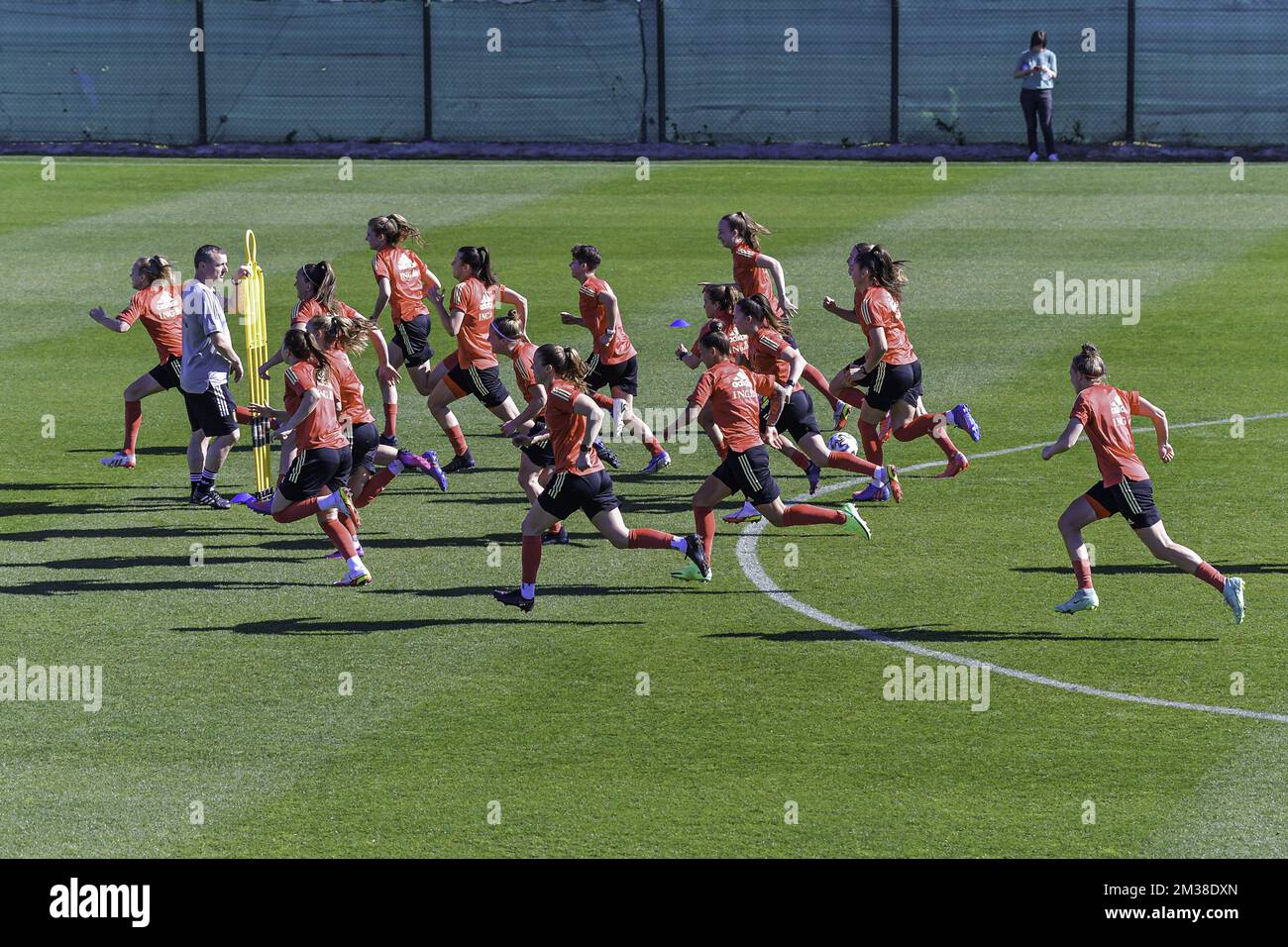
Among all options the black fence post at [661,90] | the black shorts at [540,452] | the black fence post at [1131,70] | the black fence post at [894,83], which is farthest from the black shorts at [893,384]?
the black fence post at [661,90]

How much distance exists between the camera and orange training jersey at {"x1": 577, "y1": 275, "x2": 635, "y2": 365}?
62.5ft

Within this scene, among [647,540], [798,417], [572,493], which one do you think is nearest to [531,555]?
[572,493]

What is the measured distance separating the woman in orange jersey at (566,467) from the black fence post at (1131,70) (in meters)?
29.2

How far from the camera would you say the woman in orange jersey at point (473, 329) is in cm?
1852

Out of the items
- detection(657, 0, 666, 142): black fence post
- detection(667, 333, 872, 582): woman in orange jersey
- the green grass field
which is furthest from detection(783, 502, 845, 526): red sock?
detection(657, 0, 666, 142): black fence post

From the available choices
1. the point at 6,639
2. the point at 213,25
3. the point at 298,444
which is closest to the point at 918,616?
the point at 298,444

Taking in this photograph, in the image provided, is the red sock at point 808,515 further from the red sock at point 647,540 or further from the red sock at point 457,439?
the red sock at point 457,439

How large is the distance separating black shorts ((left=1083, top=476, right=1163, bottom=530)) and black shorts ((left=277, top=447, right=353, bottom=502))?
18.4 feet

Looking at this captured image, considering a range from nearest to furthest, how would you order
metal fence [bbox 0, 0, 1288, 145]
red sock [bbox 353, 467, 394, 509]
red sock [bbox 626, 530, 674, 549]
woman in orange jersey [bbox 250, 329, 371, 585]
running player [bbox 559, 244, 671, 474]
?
1. red sock [bbox 626, 530, 674, 549]
2. woman in orange jersey [bbox 250, 329, 371, 585]
3. red sock [bbox 353, 467, 394, 509]
4. running player [bbox 559, 244, 671, 474]
5. metal fence [bbox 0, 0, 1288, 145]

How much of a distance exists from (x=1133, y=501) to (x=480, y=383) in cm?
703

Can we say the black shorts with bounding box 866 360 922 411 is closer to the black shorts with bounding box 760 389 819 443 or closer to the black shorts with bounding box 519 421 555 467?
the black shorts with bounding box 760 389 819 443

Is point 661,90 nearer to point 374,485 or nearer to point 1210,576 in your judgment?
point 374,485

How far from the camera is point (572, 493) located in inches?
555
